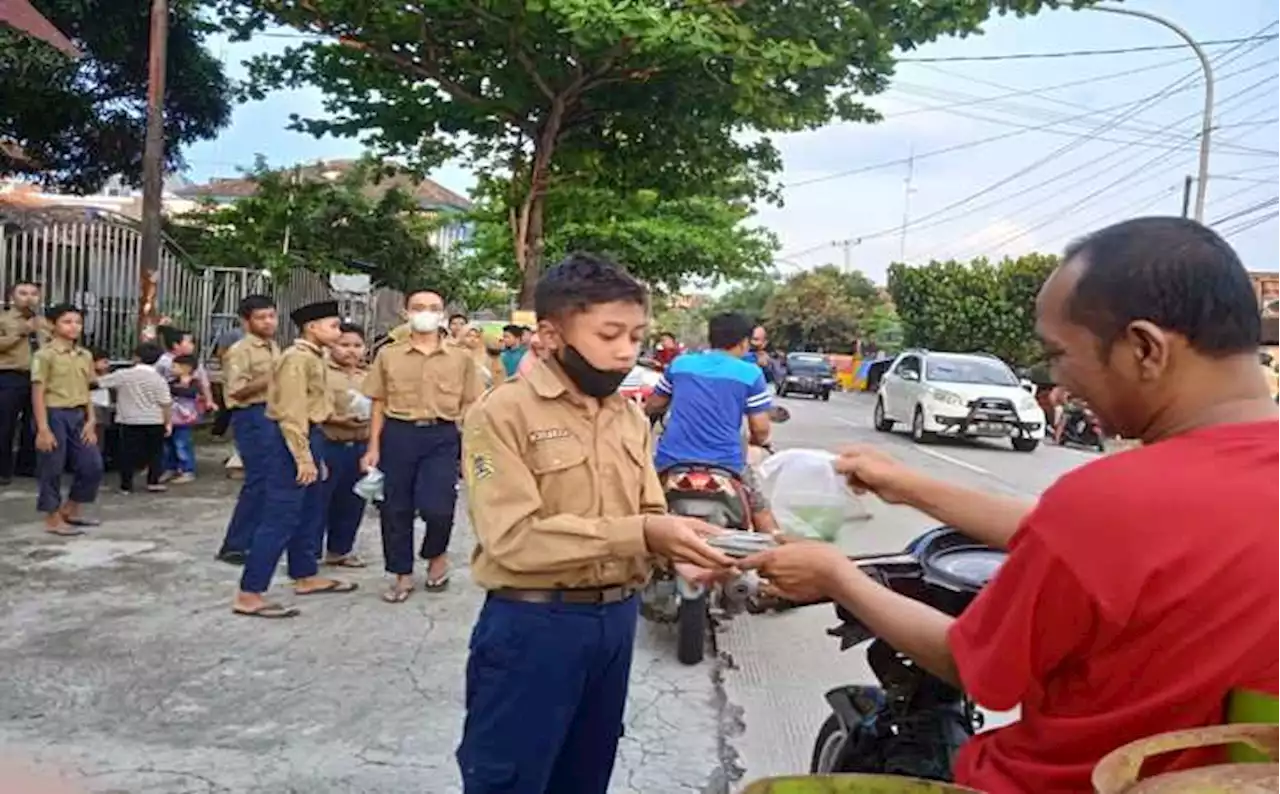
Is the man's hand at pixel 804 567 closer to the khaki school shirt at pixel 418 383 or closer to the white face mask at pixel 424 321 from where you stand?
the khaki school shirt at pixel 418 383

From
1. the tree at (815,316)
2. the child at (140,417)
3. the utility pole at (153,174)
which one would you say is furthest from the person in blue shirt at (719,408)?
the tree at (815,316)

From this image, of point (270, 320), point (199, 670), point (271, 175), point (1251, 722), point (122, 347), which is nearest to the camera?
point (1251, 722)

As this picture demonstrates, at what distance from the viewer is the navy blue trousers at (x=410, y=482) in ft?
21.5

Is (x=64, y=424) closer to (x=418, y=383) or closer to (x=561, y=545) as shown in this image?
(x=418, y=383)

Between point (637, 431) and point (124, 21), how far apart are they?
14.3m

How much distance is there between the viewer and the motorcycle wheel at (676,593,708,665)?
564 centimetres

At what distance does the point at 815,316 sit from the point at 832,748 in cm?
5539

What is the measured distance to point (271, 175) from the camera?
2050 cm

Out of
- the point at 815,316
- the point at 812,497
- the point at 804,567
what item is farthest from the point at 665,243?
the point at 815,316

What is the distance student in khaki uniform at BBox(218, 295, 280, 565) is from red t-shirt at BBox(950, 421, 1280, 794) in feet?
17.6

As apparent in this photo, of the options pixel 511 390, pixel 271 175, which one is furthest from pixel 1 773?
pixel 271 175

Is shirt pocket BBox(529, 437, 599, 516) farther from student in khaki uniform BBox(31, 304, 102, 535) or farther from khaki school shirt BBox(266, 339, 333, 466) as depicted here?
student in khaki uniform BBox(31, 304, 102, 535)

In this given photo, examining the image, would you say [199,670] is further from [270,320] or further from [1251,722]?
[1251,722]

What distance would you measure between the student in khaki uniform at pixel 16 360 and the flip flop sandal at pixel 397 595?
4744 millimetres
